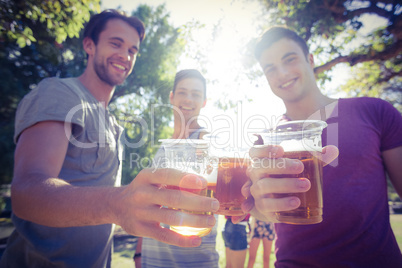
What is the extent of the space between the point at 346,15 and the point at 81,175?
815cm

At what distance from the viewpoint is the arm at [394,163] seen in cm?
203

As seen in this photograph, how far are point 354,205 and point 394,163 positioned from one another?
0.75 metres

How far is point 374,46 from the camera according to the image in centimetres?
721

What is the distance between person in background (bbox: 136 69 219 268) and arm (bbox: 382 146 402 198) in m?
2.11

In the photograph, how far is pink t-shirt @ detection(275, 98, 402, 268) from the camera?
1.72 meters

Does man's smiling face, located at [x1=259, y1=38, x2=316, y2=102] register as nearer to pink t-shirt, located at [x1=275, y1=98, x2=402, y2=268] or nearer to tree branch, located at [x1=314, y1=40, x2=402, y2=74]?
pink t-shirt, located at [x1=275, y1=98, x2=402, y2=268]

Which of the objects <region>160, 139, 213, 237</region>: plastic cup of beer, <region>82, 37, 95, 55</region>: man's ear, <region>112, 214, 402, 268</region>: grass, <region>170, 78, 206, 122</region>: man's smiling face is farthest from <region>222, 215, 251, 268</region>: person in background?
<region>82, 37, 95, 55</region>: man's ear

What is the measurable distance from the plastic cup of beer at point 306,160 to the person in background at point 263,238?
171 inches

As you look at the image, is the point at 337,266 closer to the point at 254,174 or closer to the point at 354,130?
the point at 254,174

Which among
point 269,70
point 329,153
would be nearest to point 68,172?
point 329,153

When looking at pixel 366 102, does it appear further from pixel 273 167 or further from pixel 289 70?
pixel 273 167

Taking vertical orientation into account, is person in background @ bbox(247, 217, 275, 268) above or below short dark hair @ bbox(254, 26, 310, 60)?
below

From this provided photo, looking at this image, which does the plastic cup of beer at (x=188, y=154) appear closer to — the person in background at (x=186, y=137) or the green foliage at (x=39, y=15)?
the person in background at (x=186, y=137)

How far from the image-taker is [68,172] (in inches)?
80.0
